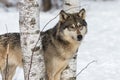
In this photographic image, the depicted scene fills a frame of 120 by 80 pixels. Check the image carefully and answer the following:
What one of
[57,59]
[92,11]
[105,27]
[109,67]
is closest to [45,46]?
[57,59]

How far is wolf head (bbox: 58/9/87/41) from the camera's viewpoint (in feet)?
19.8

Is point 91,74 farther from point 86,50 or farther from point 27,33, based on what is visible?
point 27,33

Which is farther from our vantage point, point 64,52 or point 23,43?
point 64,52

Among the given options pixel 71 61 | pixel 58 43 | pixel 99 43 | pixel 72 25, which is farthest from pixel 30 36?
pixel 99 43

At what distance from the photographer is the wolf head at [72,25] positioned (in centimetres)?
602

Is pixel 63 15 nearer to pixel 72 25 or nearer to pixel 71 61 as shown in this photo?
pixel 72 25

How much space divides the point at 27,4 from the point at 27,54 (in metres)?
0.69

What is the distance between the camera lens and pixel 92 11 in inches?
679

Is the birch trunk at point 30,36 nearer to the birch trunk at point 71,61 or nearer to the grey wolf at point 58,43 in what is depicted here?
the grey wolf at point 58,43

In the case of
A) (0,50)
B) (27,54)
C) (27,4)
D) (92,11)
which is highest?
(27,4)

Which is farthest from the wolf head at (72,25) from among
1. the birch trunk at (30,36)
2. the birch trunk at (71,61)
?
the birch trunk at (30,36)

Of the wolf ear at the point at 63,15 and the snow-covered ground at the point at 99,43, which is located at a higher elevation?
the wolf ear at the point at 63,15

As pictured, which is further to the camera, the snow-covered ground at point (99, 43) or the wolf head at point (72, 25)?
the snow-covered ground at point (99, 43)

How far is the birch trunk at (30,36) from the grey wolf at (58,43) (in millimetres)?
860
